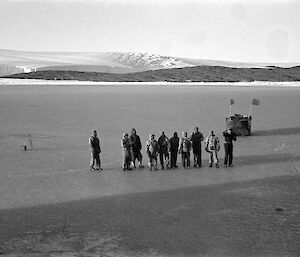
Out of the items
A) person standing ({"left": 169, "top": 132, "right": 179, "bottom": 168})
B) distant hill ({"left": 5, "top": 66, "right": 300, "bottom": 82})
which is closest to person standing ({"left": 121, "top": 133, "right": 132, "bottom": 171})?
person standing ({"left": 169, "top": 132, "right": 179, "bottom": 168})

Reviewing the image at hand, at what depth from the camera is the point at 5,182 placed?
1226cm

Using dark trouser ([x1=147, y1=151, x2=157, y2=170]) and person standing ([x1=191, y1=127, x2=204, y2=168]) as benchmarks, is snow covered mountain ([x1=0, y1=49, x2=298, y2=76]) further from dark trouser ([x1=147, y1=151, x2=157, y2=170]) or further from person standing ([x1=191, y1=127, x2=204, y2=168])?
person standing ([x1=191, y1=127, x2=204, y2=168])

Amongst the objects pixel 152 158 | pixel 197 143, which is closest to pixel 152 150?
pixel 152 158

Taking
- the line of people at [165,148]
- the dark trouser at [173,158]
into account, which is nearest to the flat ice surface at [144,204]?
the line of people at [165,148]

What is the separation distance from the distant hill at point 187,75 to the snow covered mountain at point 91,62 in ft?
29.0

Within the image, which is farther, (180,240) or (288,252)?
(180,240)

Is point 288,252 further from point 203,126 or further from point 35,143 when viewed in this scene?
point 203,126

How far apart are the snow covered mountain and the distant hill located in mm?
8841

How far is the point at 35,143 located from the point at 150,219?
10.9 meters

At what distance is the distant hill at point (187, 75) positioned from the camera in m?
86.5

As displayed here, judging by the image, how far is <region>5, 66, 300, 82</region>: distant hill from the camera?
284ft

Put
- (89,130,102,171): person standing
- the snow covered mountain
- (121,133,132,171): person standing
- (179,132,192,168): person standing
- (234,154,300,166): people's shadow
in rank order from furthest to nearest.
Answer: the snow covered mountain, (234,154,300,166): people's shadow, (179,132,192,168): person standing, (89,130,102,171): person standing, (121,133,132,171): person standing

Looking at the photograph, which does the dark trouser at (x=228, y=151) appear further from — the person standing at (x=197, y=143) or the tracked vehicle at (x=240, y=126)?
the tracked vehicle at (x=240, y=126)

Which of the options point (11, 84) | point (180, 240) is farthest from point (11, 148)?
point (11, 84)
